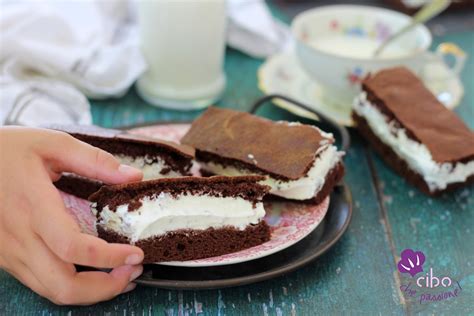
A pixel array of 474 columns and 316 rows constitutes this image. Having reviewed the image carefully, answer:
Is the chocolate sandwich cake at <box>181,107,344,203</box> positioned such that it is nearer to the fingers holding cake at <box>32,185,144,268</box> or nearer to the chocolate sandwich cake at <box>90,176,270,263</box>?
the chocolate sandwich cake at <box>90,176,270,263</box>

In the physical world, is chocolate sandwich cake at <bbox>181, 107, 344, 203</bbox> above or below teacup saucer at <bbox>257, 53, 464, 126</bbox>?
above

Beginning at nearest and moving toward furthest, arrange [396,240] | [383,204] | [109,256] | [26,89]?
[109,256], [396,240], [383,204], [26,89]

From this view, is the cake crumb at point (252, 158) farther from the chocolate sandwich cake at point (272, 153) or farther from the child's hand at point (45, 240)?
the child's hand at point (45, 240)

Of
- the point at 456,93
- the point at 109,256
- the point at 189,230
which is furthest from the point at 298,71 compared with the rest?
the point at 109,256

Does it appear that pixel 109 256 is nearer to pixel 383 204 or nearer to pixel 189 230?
pixel 189 230

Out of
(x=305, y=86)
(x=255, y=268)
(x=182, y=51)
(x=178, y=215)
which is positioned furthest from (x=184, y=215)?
(x=305, y=86)

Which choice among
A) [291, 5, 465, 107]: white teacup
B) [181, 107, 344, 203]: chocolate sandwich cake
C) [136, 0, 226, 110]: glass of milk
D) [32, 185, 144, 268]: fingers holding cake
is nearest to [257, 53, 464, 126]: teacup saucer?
[291, 5, 465, 107]: white teacup

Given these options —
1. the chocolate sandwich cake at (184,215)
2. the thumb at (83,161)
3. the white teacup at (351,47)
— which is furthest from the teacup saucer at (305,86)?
the thumb at (83,161)
